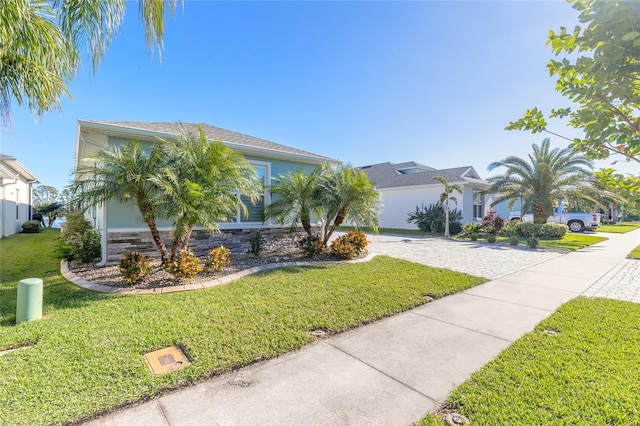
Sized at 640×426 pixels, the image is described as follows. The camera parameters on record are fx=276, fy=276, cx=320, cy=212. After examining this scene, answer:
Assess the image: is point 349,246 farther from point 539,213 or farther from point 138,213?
point 539,213

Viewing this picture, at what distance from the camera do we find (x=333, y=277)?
22.6ft

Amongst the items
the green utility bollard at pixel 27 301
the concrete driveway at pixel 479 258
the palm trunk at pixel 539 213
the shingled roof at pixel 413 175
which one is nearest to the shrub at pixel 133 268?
the green utility bollard at pixel 27 301

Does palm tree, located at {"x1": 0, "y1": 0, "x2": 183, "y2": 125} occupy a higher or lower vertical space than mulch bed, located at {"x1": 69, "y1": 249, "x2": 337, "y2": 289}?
higher

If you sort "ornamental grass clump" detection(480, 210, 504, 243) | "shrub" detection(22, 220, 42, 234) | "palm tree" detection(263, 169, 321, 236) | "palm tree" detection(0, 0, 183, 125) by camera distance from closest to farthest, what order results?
"palm tree" detection(0, 0, 183, 125), "palm tree" detection(263, 169, 321, 236), "ornamental grass clump" detection(480, 210, 504, 243), "shrub" detection(22, 220, 42, 234)

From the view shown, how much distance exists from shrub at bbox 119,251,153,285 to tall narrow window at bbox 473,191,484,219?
21.2 meters

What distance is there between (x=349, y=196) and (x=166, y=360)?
259 inches

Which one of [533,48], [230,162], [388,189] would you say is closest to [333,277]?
[230,162]

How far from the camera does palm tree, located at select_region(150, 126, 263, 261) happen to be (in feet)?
19.4

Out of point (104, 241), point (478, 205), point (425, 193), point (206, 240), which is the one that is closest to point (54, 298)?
point (104, 241)

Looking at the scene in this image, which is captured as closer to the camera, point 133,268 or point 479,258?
point 133,268

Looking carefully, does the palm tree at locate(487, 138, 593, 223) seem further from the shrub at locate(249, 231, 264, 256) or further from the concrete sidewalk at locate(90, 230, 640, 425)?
the shrub at locate(249, 231, 264, 256)

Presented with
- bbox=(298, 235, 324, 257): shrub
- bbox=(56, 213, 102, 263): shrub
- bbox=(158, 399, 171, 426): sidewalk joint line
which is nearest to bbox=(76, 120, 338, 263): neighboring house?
bbox=(56, 213, 102, 263): shrub

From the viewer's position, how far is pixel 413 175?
23312 mm

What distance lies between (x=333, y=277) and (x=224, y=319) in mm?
3147
